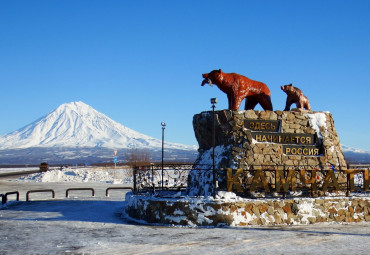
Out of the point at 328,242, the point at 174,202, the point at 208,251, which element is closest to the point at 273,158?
the point at 174,202

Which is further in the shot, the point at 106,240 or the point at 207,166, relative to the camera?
the point at 207,166

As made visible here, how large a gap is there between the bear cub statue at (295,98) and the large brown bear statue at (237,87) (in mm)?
738

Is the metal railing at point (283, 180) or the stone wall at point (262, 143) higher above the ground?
the stone wall at point (262, 143)

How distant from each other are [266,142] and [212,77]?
3.22 m

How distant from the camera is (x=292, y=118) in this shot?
16.0 metres

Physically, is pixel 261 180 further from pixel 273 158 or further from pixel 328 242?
pixel 328 242

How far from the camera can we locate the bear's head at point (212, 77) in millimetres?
16641

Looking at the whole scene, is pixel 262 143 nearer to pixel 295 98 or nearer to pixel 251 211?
pixel 295 98

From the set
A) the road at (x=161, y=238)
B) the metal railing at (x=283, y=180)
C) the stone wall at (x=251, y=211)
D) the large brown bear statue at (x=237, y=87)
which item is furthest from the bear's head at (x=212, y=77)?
the road at (x=161, y=238)

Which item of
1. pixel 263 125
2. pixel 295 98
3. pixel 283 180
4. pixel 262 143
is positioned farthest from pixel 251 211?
pixel 295 98

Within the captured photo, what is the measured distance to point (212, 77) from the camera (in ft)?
55.0

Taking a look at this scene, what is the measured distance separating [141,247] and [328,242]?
14.1ft

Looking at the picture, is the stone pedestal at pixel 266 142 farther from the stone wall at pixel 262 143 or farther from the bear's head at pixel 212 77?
the bear's head at pixel 212 77

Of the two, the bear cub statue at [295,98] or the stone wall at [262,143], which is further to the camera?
the bear cub statue at [295,98]
